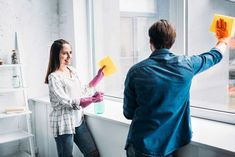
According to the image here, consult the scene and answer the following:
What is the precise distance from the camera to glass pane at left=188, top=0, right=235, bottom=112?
203cm

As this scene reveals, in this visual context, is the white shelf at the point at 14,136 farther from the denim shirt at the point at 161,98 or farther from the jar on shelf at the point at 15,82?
the denim shirt at the point at 161,98

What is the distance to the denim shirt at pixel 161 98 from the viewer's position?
135cm

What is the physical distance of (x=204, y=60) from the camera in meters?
1.43

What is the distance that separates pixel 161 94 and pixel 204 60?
0.30 meters

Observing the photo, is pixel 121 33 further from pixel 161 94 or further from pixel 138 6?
pixel 161 94

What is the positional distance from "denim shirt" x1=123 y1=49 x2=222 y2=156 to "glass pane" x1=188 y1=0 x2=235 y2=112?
0.62m

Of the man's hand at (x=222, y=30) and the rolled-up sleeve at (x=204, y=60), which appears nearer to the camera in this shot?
the rolled-up sleeve at (x=204, y=60)

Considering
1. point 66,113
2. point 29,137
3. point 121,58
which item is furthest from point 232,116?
point 29,137

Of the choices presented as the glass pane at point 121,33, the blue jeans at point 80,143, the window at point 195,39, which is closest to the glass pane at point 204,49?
the window at point 195,39

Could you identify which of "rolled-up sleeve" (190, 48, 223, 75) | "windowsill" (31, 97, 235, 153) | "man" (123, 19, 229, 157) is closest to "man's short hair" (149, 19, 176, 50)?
"man" (123, 19, 229, 157)

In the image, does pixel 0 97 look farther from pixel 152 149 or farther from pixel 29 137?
pixel 152 149

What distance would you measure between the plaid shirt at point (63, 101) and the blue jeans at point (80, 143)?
76 millimetres

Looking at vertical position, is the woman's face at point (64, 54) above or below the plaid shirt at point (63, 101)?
above

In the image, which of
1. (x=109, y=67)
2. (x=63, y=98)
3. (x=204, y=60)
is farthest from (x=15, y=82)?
(x=204, y=60)
